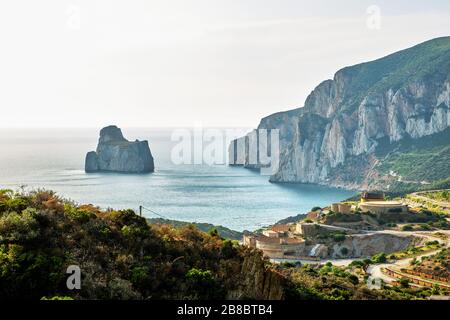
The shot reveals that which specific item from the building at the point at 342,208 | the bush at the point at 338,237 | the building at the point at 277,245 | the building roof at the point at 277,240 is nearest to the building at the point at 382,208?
the building at the point at 342,208

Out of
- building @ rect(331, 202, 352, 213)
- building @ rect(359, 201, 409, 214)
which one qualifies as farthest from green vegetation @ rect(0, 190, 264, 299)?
building @ rect(359, 201, 409, 214)

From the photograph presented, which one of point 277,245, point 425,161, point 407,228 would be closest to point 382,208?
point 407,228

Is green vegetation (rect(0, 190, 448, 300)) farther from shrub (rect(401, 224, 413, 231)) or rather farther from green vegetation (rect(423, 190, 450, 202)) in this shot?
green vegetation (rect(423, 190, 450, 202))

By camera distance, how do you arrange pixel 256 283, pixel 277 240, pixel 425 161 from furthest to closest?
pixel 425 161 → pixel 277 240 → pixel 256 283

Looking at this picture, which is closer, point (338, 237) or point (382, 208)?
point (338, 237)

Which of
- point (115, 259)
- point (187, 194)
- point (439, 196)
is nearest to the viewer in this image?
point (115, 259)

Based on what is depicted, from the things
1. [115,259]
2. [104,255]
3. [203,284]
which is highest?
[104,255]

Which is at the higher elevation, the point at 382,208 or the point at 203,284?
the point at 203,284

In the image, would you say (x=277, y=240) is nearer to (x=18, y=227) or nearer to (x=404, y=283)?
(x=404, y=283)

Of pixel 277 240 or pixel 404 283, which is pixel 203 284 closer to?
pixel 404 283
